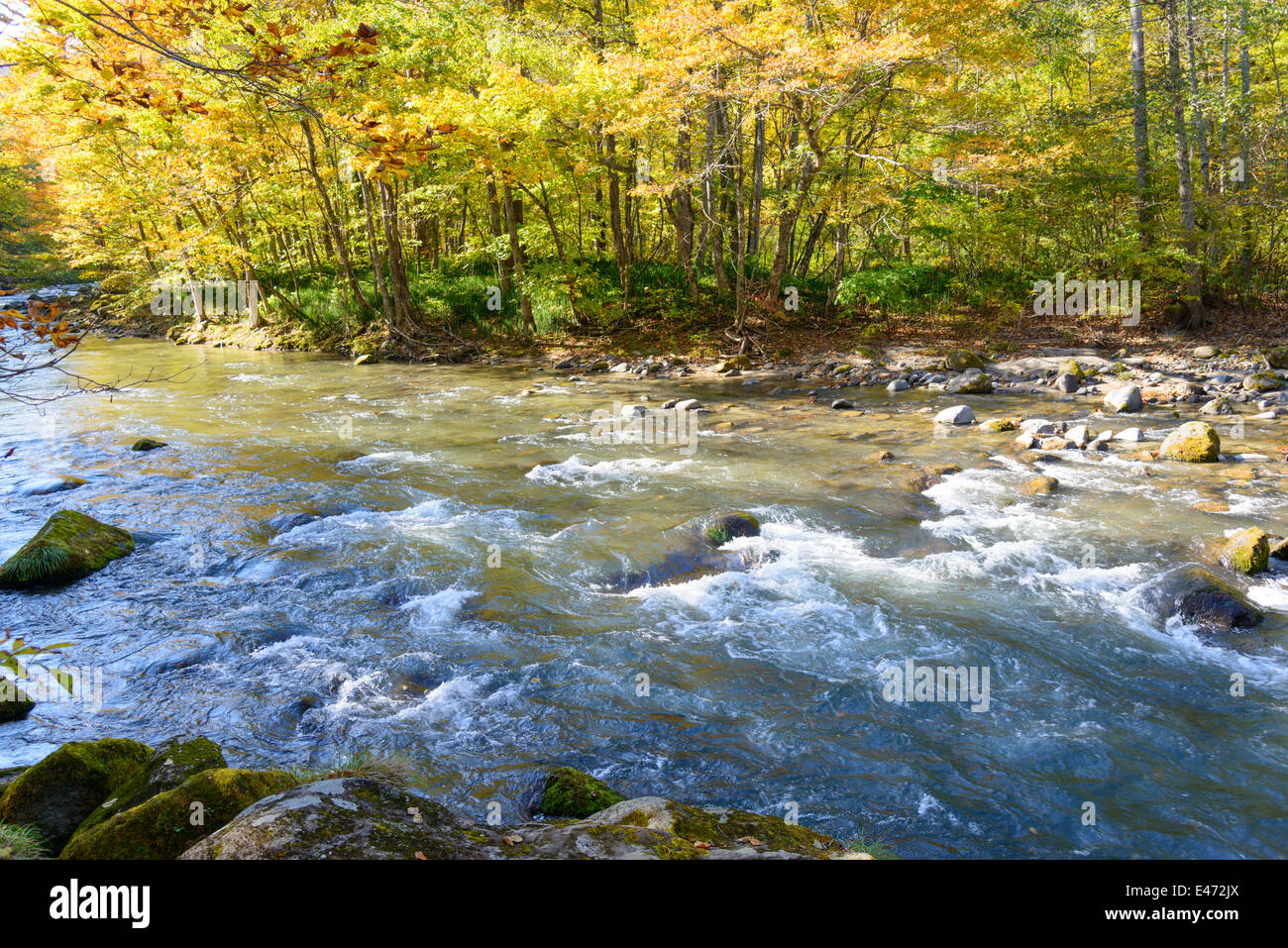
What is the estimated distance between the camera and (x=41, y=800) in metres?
3.63

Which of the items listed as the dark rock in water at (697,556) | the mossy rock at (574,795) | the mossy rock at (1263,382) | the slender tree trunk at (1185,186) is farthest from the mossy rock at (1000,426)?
the mossy rock at (574,795)

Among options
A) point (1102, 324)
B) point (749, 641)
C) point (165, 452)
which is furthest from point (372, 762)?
point (1102, 324)

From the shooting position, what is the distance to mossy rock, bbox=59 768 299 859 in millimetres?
3102

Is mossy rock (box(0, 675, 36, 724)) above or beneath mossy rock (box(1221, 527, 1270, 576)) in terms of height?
beneath

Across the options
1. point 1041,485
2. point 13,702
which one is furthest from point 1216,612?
point 13,702

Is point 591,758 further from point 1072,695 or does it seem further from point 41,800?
point 1072,695

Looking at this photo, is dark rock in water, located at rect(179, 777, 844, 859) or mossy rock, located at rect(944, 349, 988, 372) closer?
dark rock in water, located at rect(179, 777, 844, 859)

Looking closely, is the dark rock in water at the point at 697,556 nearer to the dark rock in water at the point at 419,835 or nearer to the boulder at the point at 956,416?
the dark rock in water at the point at 419,835

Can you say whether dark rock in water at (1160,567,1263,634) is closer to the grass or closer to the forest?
the grass

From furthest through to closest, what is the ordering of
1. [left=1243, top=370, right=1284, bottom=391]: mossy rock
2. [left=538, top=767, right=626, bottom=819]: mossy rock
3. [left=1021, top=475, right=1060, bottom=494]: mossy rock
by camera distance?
[left=1243, top=370, right=1284, bottom=391]: mossy rock
[left=1021, top=475, right=1060, bottom=494]: mossy rock
[left=538, top=767, right=626, bottom=819]: mossy rock

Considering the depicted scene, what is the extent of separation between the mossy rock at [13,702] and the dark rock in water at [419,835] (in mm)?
3645

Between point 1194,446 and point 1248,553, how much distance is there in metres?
3.77

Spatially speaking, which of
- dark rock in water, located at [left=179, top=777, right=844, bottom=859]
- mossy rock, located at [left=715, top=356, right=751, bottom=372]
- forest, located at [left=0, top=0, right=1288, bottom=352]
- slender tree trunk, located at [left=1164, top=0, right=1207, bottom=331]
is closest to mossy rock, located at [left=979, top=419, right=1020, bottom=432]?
forest, located at [left=0, top=0, right=1288, bottom=352]

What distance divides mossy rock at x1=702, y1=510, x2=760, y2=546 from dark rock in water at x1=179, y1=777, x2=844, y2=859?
182 inches
